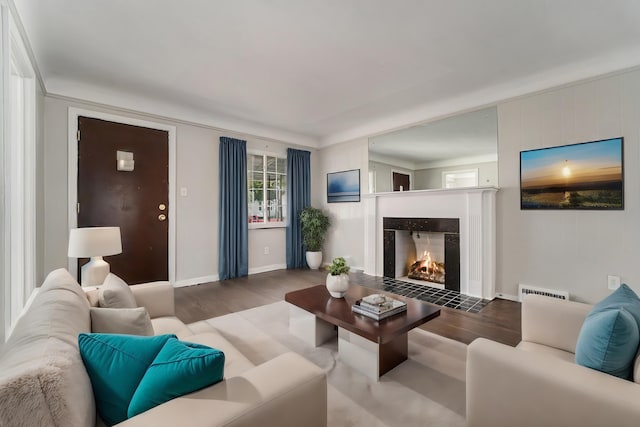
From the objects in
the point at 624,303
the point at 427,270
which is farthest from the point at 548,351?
the point at 427,270

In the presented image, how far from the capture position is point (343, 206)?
17.9 feet

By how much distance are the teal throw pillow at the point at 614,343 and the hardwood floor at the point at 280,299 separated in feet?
4.53

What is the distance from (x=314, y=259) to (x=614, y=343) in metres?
4.45

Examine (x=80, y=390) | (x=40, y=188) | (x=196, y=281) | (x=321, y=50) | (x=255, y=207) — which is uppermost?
(x=321, y=50)

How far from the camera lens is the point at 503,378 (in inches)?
46.0

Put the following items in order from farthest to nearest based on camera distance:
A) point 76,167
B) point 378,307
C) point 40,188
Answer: point 76,167
point 40,188
point 378,307

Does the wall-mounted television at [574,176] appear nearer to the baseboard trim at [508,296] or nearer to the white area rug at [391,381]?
the baseboard trim at [508,296]

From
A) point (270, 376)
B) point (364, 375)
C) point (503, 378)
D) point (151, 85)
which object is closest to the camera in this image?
point (270, 376)

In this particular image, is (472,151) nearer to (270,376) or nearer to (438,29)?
(438,29)

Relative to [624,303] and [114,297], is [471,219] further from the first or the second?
[114,297]

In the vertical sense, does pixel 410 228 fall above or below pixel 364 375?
above

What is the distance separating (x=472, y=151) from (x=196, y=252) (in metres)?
4.16

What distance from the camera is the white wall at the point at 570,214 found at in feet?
8.87

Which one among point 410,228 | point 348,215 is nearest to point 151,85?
point 348,215
